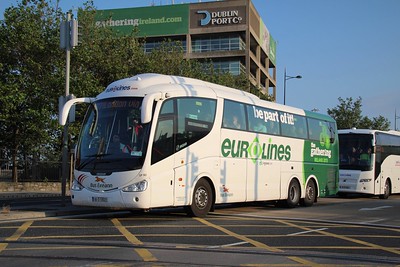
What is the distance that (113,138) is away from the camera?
1253 centimetres

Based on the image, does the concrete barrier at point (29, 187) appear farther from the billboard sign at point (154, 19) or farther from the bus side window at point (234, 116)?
the billboard sign at point (154, 19)

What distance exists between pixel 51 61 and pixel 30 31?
2028mm

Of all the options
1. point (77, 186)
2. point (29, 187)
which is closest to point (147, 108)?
point (77, 186)

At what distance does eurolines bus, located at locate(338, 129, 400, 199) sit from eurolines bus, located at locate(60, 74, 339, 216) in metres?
8.69

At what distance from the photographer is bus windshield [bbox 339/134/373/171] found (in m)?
24.7

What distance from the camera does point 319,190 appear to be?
787 inches

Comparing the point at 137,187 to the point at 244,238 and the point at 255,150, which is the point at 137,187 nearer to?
the point at 244,238

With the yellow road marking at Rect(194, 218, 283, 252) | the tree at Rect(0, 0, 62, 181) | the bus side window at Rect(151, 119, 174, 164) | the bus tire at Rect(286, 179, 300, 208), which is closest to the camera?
the yellow road marking at Rect(194, 218, 283, 252)

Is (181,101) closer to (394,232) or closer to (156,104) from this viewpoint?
(156,104)

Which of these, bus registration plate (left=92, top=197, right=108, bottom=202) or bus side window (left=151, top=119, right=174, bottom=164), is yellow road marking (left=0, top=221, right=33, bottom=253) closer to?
bus registration plate (left=92, top=197, right=108, bottom=202)

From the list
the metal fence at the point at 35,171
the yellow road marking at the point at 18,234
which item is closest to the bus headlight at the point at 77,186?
the yellow road marking at the point at 18,234

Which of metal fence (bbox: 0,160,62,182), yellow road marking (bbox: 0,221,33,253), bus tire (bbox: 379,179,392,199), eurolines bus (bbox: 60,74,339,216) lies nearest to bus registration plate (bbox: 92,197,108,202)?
eurolines bus (bbox: 60,74,339,216)

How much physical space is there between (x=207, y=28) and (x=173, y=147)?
5678 centimetres

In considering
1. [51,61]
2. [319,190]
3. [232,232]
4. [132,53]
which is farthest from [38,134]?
[232,232]
